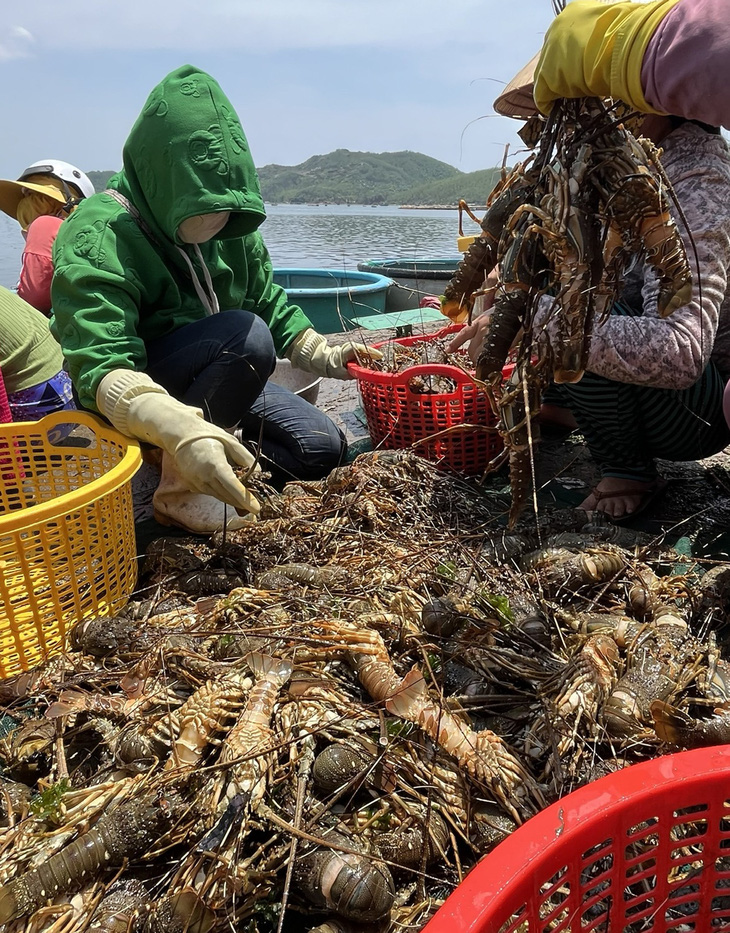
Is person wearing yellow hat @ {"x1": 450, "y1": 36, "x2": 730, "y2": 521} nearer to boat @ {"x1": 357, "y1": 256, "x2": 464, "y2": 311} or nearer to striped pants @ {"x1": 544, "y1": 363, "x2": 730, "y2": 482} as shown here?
striped pants @ {"x1": 544, "y1": 363, "x2": 730, "y2": 482}

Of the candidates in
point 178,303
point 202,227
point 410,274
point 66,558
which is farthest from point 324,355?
point 410,274

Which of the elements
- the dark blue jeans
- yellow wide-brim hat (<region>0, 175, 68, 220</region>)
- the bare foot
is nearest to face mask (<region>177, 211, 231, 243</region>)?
the dark blue jeans

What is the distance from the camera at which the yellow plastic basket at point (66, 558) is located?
1981 mm

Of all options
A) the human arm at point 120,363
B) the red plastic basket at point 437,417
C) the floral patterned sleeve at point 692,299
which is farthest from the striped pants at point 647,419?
the human arm at point 120,363

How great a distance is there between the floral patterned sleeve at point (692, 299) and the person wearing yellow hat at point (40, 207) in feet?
14.4

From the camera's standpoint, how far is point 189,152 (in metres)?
2.71

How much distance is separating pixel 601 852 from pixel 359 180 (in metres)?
45.2

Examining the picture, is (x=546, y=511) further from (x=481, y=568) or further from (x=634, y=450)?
(x=481, y=568)

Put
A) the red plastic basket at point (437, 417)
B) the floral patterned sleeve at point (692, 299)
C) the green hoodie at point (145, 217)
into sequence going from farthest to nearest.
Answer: the red plastic basket at point (437, 417) → the green hoodie at point (145, 217) → the floral patterned sleeve at point (692, 299)

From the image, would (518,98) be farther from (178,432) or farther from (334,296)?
(334,296)

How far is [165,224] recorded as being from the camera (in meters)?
2.93

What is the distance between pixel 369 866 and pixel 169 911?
1.39ft

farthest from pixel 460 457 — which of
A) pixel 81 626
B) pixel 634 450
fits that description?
pixel 81 626

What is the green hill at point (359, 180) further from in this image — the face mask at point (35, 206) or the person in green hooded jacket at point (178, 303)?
the face mask at point (35, 206)
